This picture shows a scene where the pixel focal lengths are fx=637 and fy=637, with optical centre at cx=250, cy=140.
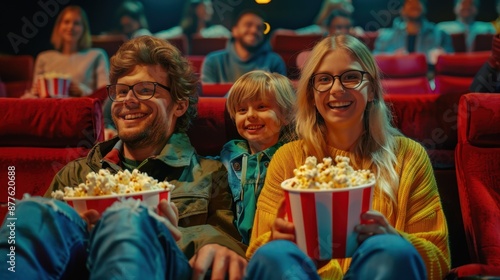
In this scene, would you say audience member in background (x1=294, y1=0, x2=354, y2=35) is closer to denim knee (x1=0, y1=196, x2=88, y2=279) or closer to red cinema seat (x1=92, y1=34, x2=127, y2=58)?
red cinema seat (x1=92, y1=34, x2=127, y2=58)

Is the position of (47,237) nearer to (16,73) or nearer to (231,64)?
(231,64)

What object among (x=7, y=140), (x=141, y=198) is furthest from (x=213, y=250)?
(x=7, y=140)

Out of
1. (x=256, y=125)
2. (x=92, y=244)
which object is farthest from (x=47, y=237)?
(x=256, y=125)

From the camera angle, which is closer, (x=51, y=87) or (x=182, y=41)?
(x=51, y=87)

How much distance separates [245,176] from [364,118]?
1.35 feet

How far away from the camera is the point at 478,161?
2018mm

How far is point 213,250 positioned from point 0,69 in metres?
3.95

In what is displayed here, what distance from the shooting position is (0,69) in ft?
16.5

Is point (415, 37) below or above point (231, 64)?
above

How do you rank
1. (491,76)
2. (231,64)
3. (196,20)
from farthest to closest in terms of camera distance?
1. (196,20)
2. (231,64)
3. (491,76)

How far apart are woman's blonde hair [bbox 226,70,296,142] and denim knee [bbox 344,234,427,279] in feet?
2.37

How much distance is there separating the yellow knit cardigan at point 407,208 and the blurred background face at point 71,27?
3439 mm

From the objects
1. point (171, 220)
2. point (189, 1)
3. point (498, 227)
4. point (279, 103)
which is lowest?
point (498, 227)

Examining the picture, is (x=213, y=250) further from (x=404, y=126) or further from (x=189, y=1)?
(x=189, y=1)
